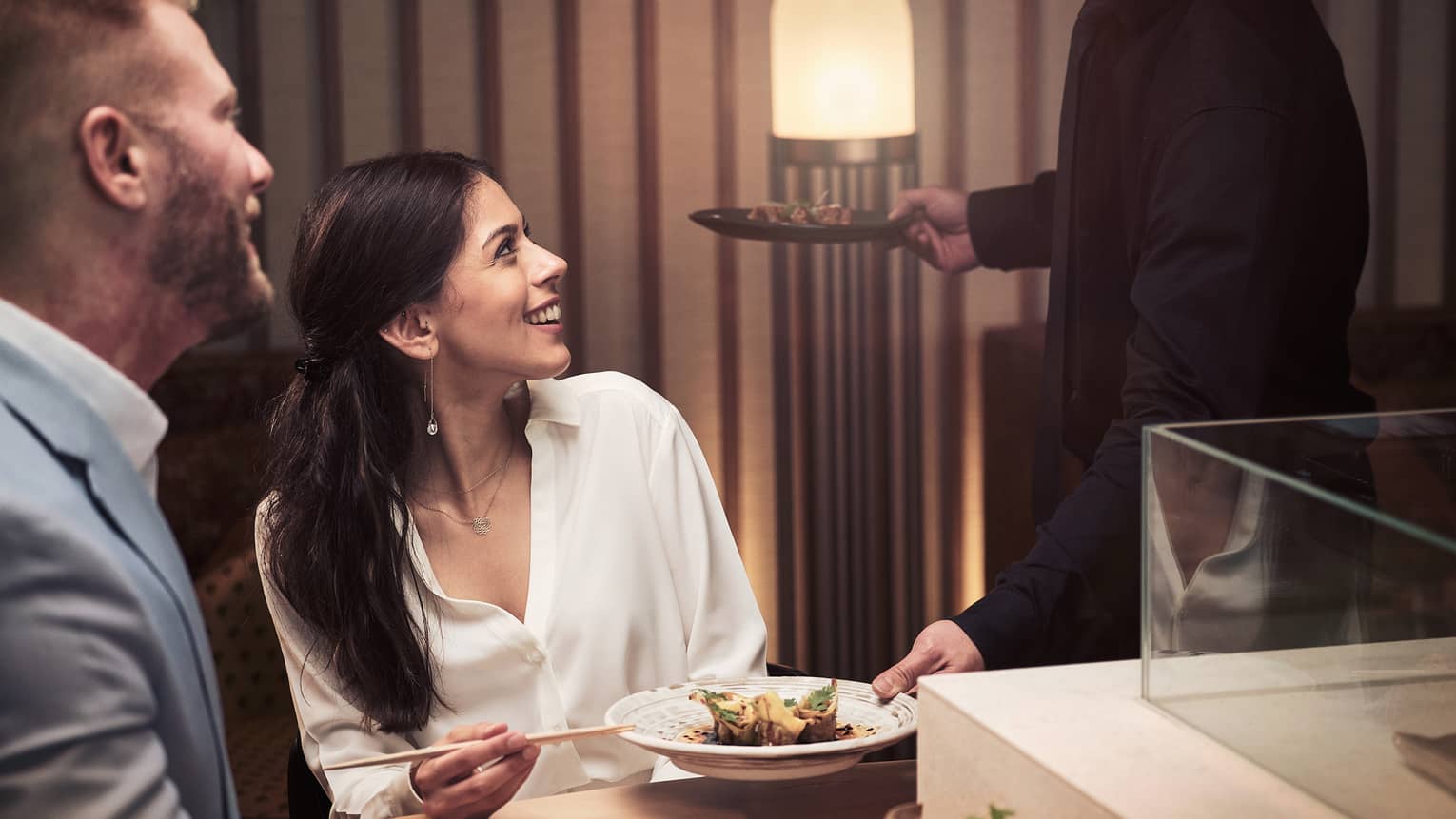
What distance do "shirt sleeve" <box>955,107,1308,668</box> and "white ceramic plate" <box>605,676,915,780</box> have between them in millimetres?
420

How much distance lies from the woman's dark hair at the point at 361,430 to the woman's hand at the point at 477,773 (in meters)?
0.32

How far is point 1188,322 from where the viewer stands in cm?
183

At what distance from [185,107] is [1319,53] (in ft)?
5.16

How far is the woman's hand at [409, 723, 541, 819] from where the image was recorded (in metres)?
1.32

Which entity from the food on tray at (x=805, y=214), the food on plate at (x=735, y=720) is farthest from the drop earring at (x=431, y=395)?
the food on tray at (x=805, y=214)

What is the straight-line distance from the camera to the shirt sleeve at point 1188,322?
71.7 inches

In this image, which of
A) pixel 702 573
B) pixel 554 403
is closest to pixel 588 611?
pixel 702 573

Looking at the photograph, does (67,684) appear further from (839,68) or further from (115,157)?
(839,68)

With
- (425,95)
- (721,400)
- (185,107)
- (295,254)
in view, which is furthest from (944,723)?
(425,95)

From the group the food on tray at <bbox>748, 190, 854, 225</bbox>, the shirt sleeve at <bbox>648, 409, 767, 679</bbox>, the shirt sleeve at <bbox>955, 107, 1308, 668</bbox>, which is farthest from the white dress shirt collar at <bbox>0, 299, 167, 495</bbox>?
the food on tray at <bbox>748, 190, 854, 225</bbox>

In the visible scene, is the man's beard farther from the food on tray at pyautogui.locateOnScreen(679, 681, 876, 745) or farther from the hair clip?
the hair clip

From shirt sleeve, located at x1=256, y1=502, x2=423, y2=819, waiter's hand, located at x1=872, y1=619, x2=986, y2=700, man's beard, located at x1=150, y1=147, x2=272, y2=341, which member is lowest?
shirt sleeve, located at x1=256, y1=502, x2=423, y2=819

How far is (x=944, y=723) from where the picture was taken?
115 cm

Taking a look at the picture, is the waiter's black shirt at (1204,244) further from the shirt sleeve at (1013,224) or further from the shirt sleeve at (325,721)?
the shirt sleeve at (325,721)
